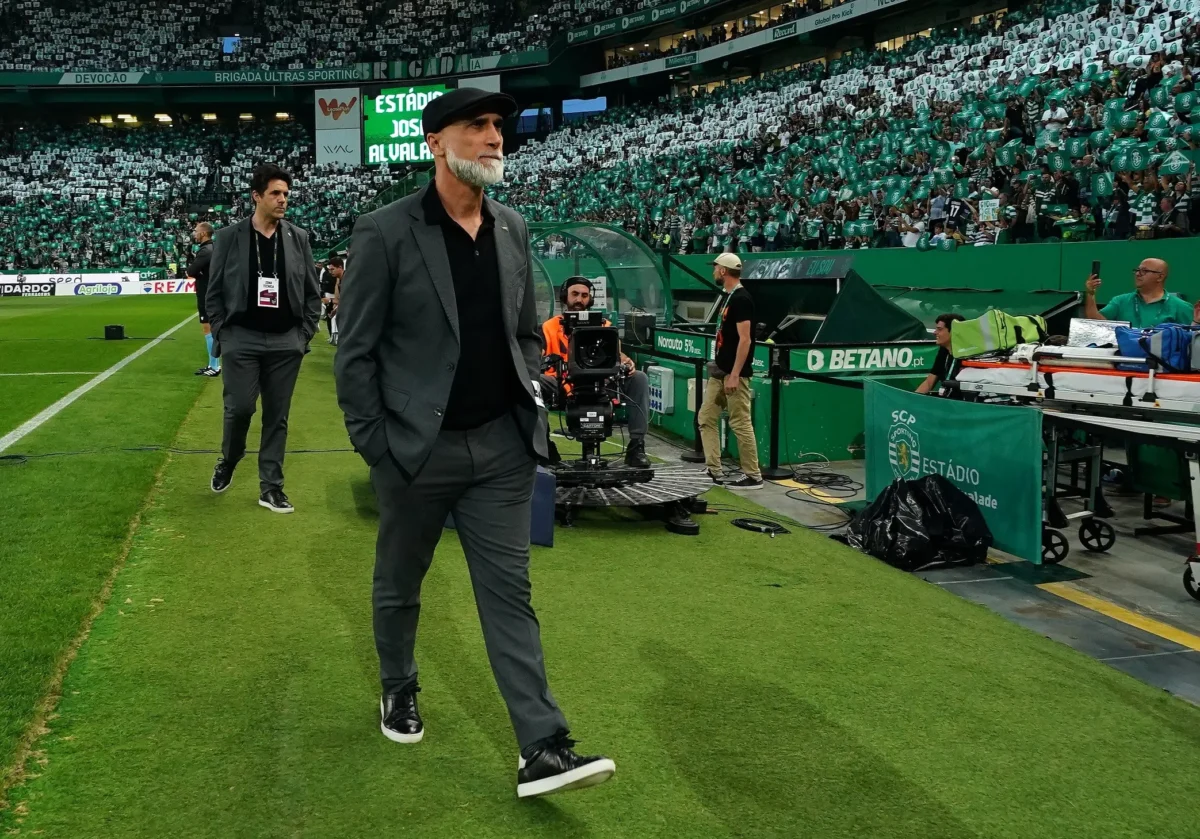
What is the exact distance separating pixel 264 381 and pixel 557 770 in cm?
443

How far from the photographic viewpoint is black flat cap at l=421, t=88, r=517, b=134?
119 inches

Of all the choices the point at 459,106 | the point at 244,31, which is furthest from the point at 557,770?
the point at 244,31

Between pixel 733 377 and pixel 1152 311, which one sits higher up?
pixel 1152 311

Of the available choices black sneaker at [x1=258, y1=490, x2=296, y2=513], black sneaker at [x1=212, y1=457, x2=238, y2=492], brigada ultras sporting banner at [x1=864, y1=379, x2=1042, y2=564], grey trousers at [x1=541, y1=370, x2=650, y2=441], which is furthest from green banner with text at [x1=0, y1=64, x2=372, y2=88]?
brigada ultras sporting banner at [x1=864, y1=379, x2=1042, y2=564]

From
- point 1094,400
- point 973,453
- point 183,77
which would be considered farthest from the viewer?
point 183,77

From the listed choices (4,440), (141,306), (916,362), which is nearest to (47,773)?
(4,440)

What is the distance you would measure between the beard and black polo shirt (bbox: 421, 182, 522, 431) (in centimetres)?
12

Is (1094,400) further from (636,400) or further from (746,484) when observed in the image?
(636,400)

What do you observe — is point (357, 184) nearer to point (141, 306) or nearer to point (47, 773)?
point (141, 306)

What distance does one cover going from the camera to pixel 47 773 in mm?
3188

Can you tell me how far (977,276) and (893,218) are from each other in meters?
3.24

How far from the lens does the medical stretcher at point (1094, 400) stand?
18.7ft

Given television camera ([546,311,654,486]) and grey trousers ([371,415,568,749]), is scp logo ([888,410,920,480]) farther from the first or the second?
grey trousers ([371,415,568,749])

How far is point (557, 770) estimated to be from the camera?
3.02m
